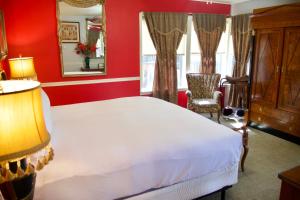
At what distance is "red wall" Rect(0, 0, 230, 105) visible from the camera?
11.7 feet

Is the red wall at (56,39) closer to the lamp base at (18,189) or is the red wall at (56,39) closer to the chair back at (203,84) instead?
the chair back at (203,84)

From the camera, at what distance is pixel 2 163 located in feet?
2.73

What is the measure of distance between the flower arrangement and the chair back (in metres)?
1.98

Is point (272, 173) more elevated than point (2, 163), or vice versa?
point (2, 163)

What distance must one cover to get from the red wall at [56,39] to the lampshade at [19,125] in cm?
313

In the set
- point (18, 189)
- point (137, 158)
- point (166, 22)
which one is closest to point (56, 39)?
point (166, 22)

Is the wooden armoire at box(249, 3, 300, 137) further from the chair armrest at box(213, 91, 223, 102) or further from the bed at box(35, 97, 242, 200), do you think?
the bed at box(35, 97, 242, 200)

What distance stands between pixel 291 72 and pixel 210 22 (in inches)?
81.6

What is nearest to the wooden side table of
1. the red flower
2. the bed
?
the bed

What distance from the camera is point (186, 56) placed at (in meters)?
5.20

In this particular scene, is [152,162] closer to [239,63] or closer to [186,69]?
[186,69]

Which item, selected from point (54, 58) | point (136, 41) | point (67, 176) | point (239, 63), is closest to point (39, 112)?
point (67, 176)

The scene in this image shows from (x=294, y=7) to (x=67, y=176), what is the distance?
3719mm

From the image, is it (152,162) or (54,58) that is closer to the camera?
(152,162)
